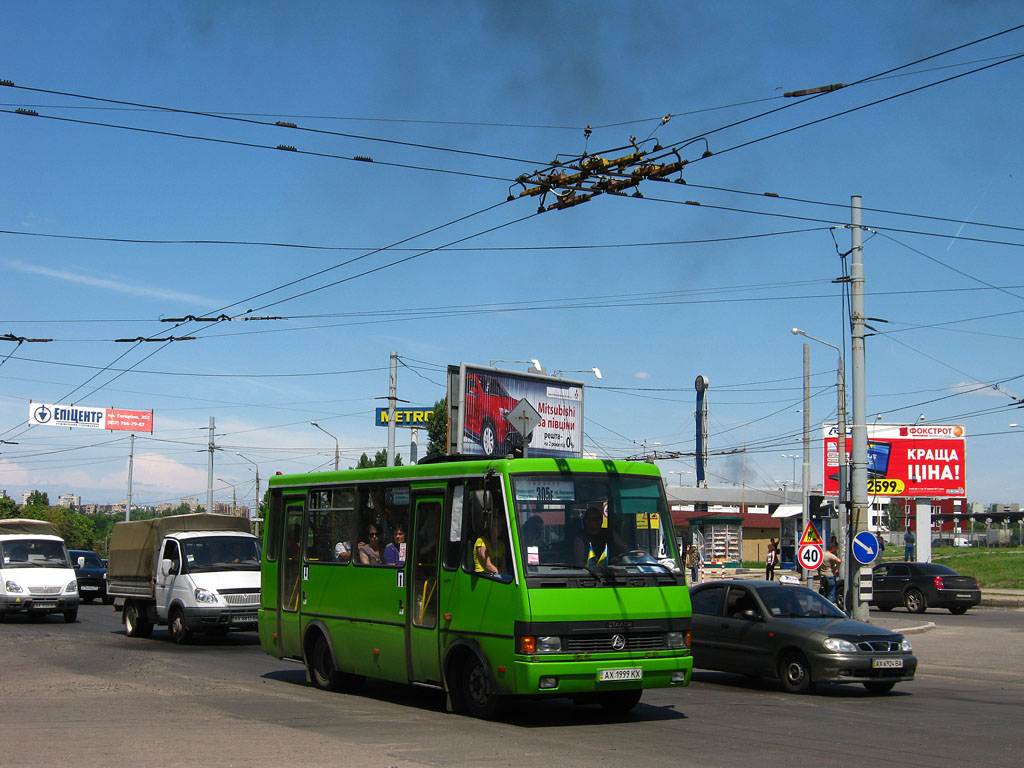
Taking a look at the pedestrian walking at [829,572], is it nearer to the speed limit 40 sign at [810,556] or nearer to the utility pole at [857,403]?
the speed limit 40 sign at [810,556]

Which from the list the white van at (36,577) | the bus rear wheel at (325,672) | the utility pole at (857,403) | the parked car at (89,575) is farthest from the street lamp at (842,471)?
the parked car at (89,575)

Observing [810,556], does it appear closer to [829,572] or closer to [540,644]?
Result: [829,572]

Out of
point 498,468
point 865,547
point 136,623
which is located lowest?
point 136,623

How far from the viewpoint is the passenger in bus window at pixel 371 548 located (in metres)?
13.1

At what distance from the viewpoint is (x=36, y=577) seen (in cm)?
2759

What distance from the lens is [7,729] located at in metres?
10.3

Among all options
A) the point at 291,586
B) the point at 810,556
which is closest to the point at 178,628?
the point at 291,586

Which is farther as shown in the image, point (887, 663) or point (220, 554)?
point (220, 554)

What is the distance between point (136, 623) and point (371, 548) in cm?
1156

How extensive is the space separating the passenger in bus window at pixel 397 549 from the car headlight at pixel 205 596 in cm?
885

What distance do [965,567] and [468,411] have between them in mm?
34324

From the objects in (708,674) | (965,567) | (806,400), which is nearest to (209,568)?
(708,674)

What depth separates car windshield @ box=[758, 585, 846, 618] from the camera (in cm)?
1520

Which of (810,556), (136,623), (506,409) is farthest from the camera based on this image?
(506,409)
